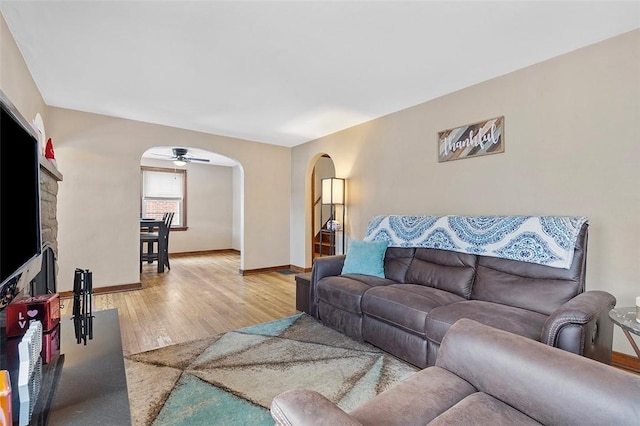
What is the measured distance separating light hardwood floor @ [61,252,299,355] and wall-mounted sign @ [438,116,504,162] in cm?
245

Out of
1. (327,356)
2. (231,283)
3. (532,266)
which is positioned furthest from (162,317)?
(532,266)

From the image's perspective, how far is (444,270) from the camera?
2.70 m

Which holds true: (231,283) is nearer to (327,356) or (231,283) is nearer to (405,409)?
(327,356)

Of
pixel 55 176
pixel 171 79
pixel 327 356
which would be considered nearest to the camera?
pixel 327 356

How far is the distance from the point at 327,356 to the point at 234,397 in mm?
780

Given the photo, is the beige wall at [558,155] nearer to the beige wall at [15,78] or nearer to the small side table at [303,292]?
the small side table at [303,292]

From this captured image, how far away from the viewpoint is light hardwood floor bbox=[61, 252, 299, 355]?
282cm

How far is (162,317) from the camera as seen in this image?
3201mm

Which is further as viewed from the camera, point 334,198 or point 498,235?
point 334,198

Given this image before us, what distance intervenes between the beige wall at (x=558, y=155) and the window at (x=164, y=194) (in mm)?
5846

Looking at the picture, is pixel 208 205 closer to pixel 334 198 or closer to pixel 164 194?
pixel 164 194

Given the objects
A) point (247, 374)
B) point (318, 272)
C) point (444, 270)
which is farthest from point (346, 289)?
point (247, 374)

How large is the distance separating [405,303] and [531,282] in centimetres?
92

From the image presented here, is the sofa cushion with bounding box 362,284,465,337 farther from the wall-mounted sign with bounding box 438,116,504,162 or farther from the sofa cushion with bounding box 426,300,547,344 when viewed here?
the wall-mounted sign with bounding box 438,116,504,162
